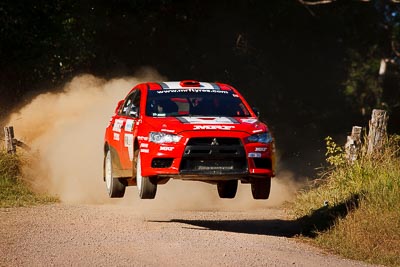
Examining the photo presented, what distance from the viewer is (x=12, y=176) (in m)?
21.5

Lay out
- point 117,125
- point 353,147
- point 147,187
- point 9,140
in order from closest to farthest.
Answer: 1. point 147,187
2. point 117,125
3. point 353,147
4. point 9,140

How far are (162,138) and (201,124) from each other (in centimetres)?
56

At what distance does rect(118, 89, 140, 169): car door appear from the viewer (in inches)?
625

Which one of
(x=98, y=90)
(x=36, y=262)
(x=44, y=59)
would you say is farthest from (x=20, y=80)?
(x=36, y=262)

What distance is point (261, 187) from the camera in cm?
1538

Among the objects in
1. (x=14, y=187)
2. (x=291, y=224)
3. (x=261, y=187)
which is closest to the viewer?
(x=261, y=187)

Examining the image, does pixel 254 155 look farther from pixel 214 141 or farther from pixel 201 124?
pixel 201 124

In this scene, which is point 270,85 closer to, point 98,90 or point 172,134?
point 98,90

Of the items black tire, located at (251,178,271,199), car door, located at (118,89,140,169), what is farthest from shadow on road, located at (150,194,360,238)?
car door, located at (118,89,140,169)

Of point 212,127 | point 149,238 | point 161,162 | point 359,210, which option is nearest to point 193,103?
point 212,127

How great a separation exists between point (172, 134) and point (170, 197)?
484cm

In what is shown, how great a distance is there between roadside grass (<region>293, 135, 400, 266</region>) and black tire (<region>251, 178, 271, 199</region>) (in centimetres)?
94

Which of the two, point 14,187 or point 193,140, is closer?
point 193,140

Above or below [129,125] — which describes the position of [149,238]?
below
